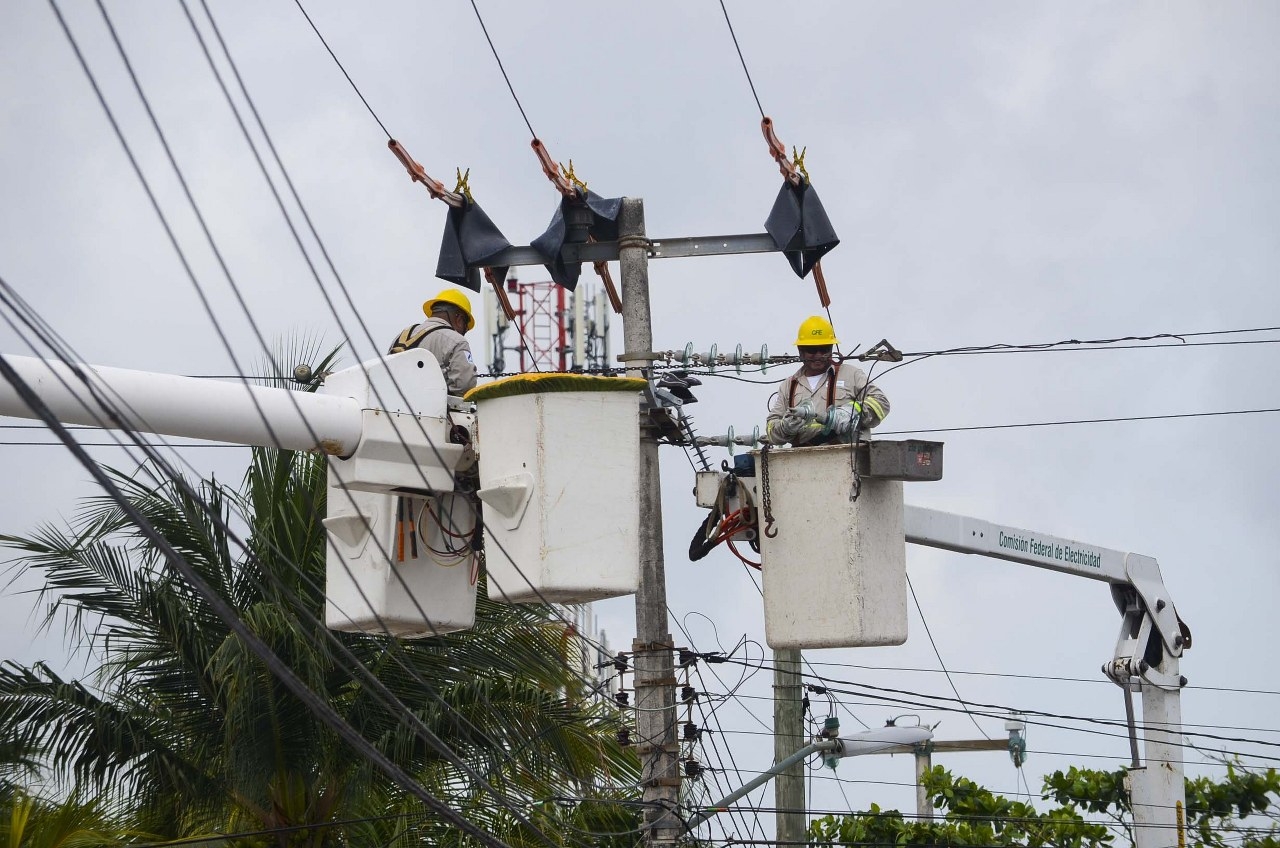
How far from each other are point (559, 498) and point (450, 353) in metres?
1.61

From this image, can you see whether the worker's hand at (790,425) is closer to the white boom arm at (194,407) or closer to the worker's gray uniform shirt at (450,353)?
the worker's gray uniform shirt at (450,353)

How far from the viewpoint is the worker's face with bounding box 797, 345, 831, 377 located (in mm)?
11688

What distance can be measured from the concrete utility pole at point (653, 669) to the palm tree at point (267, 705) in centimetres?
143

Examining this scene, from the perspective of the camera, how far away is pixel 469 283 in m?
13.1

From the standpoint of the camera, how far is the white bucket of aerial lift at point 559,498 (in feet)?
31.3

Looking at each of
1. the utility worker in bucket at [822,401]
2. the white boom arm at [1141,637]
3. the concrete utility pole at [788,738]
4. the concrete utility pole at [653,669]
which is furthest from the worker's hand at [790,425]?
the concrete utility pole at [788,738]

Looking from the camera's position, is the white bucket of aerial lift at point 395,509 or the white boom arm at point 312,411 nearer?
the white boom arm at point 312,411

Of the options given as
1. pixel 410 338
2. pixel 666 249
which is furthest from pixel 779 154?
pixel 410 338

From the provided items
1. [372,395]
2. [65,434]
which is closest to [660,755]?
[372,395]

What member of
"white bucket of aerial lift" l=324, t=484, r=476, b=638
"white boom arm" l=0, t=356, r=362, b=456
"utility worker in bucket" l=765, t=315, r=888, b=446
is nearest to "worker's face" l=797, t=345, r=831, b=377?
"utility worker in bucket" l=765, t=315, r=888, b=446

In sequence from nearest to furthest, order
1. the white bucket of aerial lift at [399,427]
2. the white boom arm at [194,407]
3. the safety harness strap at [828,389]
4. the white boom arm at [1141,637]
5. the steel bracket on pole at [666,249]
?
the white boom arm at [194,407], the white bucket of aerial lift at [399,427], the safety harness strap at [828,389], the steel bracket on pole at [666,249], the white boom arm at [1141,637]

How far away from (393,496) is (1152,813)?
7.04 meters

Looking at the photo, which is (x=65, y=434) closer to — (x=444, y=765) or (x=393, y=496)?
(x=393, y=496)

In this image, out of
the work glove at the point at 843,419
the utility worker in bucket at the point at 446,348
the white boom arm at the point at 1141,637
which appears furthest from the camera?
the white boom arm at the point at 1141,637
